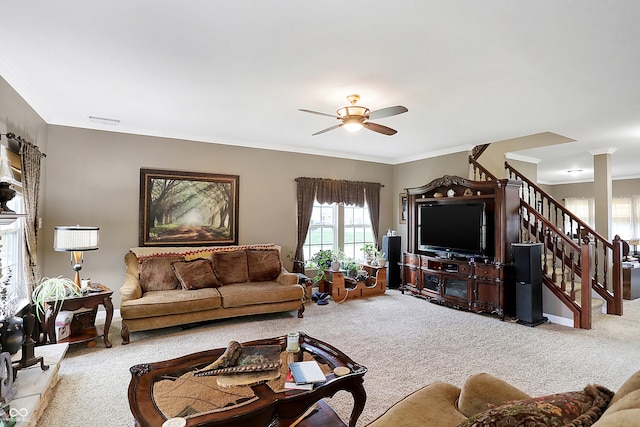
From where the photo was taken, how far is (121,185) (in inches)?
185

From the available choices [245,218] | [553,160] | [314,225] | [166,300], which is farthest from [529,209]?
[166,300]

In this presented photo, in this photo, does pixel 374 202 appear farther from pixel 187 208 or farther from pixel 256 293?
pixel 187 208

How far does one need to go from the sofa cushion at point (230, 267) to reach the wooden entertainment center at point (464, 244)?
2959 mm

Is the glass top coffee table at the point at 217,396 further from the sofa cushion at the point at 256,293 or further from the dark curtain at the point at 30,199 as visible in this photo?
the dark curtain at the point at 30,199

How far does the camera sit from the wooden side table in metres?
3.32

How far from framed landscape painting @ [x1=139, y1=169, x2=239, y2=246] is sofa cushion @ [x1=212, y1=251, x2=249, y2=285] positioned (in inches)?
19.9

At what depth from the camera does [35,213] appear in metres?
3.64

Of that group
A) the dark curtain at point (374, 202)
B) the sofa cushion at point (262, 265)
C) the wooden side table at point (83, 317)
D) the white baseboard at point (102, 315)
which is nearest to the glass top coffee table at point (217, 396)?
the wooden side table at point (83, 317)

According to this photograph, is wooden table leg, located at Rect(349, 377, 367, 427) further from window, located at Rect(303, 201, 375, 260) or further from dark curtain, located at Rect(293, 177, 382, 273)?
window, located at Rect(303, 201, 375, 260)

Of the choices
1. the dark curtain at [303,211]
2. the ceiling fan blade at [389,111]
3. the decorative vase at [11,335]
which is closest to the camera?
the decorative vase at [11,335]

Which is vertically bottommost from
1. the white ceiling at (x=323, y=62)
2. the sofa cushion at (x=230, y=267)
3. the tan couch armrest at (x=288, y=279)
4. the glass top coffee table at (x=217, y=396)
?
the glass top coffee table at (x=217, y=396)

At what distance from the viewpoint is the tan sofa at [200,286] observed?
3.83 metres

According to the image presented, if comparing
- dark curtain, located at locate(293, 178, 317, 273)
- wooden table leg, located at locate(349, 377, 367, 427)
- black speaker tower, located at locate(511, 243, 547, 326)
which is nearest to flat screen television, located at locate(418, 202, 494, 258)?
black speaker tower, located at locate(511, 243, 547, 326)

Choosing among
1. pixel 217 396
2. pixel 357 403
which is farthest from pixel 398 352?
pixel 217 396
